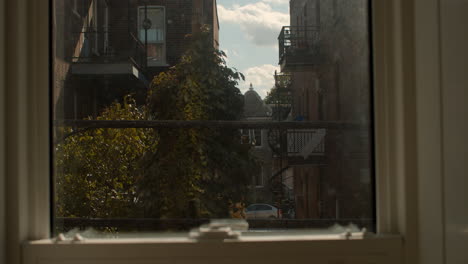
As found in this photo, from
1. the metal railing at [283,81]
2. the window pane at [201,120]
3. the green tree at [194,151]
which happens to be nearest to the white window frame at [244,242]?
the window pane at [201,120]

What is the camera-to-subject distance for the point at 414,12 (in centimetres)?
158

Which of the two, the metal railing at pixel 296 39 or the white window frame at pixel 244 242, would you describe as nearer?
the white window frame at pixel 244 242

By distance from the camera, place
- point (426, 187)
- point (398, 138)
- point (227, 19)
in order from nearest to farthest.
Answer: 1. point (426, 187)
2. point (398, 138)
3. point (227, 19)

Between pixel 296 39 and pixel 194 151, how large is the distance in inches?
22.0

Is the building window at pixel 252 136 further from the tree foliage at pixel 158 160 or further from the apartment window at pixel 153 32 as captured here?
the apartment window at pixel 153 32

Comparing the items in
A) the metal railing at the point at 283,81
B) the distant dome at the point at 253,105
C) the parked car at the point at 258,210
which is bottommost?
the parked car at the point at 258,210

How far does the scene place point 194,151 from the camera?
1678 millimetres

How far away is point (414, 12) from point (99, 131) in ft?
3.86

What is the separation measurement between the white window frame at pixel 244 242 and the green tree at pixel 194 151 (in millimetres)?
167

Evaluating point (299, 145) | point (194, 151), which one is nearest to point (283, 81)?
point (299, 145)

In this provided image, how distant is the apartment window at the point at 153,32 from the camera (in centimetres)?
167

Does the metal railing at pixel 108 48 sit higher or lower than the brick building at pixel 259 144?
higher

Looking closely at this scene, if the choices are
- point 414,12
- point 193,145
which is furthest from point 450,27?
point 193,145

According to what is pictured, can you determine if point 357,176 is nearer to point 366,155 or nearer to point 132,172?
point 366,155
